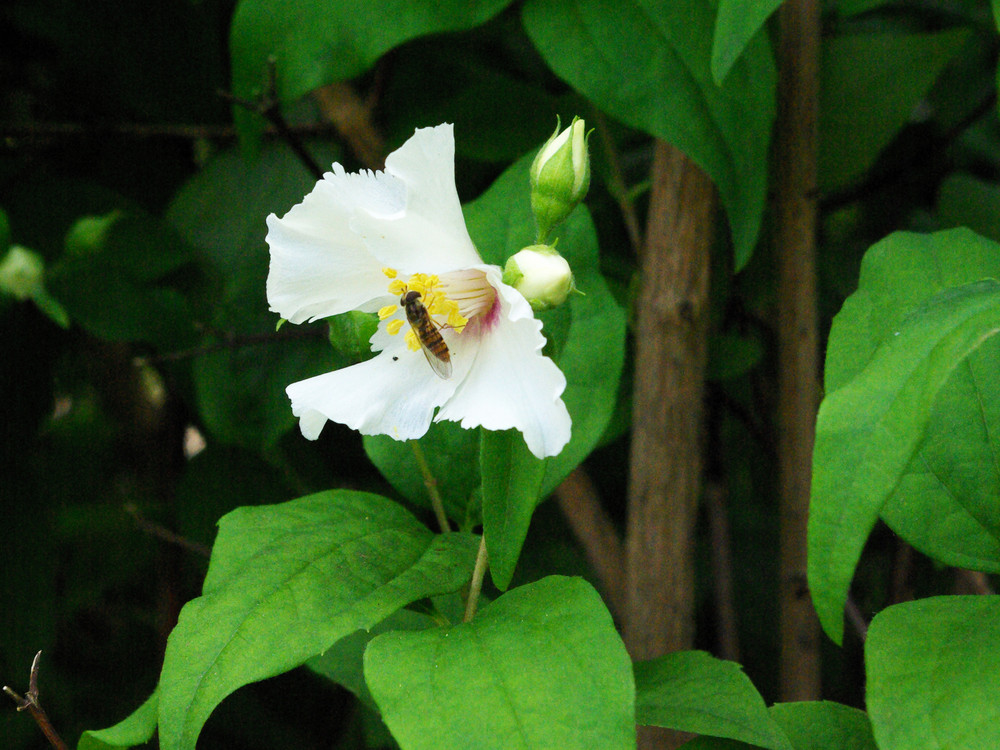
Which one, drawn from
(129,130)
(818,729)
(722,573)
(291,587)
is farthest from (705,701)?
(129,130)

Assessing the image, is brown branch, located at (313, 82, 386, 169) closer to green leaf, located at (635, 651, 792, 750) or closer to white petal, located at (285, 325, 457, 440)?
white petal, located at (285, 325, 457, 440)

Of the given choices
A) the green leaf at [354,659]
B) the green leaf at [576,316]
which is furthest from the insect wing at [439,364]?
the green leaf at [354,659]

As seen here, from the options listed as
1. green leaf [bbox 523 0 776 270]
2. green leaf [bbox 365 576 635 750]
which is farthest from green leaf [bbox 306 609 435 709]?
green leaf [bbox 523 0 776 270]

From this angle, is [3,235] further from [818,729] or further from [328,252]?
[818,729]

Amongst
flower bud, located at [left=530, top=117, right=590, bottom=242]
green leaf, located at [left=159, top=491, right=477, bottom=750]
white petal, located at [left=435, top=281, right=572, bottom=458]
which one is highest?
flower bud, located at [left=530, top=117, right=590, bottom=242]

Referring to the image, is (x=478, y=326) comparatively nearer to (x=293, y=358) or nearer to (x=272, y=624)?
(x=272, y=624)

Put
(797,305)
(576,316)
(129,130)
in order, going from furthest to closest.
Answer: (129,130) → (797,305) → (576,316)

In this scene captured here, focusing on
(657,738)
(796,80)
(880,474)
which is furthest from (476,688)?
(796,80)
